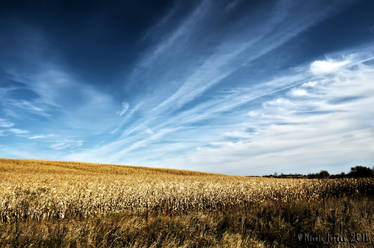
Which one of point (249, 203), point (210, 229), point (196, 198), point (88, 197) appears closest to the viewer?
point (210, 229)

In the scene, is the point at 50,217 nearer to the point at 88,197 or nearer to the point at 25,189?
the point at 88,197

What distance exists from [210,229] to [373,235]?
15.1 feet

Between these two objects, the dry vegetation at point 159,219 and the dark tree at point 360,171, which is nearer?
the dry vegetation at point 159,219

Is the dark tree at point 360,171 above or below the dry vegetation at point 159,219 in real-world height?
above

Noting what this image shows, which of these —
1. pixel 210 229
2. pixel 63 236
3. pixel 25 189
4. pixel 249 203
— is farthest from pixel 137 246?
pixel 249 203

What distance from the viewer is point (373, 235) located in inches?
265

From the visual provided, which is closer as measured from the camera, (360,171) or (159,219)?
(159,219)

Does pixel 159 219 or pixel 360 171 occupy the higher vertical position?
pixel 360 171

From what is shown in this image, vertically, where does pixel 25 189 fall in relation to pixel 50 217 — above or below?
above

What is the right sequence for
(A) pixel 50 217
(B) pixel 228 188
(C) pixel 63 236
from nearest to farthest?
(C) pixel 63 236
(A) pixel 50 217
(B) pixel 228 188

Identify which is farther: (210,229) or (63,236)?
(210,229)

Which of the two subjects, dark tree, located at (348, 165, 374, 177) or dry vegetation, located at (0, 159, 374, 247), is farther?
dark tree, located at (348, 165, 374, 177)

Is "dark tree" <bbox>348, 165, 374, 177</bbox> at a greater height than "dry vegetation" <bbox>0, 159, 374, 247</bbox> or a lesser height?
greater

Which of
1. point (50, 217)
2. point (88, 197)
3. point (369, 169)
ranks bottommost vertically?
point (50, 217)
